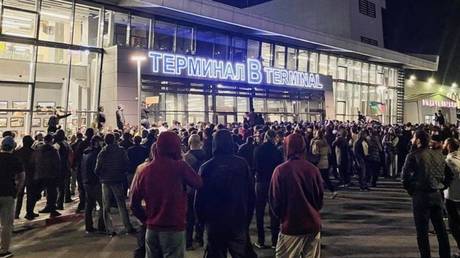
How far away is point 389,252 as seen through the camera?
6922 mm

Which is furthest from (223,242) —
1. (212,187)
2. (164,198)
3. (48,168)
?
(48,168)

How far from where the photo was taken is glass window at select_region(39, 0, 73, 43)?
60.5 feet

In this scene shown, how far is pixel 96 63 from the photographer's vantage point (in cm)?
2062

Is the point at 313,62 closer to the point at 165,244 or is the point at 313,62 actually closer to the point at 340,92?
the point at 340,92

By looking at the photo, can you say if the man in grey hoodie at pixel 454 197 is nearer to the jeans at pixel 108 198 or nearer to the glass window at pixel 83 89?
the jeans at pixel 108 198

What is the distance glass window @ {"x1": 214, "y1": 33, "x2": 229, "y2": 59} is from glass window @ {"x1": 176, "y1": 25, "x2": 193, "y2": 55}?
79.7 inches

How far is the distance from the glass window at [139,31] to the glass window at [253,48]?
812 centimetres

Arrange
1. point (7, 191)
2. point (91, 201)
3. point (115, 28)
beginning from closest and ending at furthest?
point (7, 191)
point (91, 201)
point (115, 28)

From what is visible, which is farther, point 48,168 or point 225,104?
point 225,104

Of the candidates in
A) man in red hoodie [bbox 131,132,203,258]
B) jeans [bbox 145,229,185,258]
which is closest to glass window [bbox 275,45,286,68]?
man in red hoodie [bbox 131,132,203,258]

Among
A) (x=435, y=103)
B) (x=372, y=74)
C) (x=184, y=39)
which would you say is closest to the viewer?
(x=184, y=39)

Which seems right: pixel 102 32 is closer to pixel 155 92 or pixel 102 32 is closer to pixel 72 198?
pixel 155 92

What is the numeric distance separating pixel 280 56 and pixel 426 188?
25123 millimetres

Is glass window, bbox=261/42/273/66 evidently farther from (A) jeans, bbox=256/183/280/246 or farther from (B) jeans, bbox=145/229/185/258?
(B) jeans, bbox=145/229/185/258
